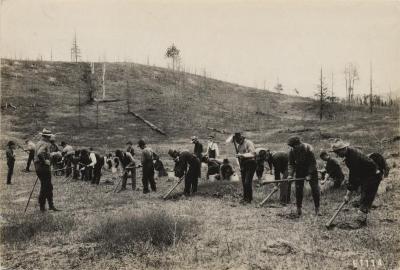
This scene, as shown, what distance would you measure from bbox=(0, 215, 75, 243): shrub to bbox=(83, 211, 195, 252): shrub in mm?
791

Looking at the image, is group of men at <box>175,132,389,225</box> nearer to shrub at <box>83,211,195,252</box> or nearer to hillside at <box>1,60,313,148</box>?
shrub at <box>83,211,195,252</box>

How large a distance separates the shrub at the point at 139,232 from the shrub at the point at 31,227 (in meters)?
0.79

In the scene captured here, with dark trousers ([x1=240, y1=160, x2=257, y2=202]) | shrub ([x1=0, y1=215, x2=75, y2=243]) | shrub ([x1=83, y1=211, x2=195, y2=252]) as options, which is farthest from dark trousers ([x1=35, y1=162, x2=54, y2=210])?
dark trousers ([x1=240, y1=160, x2=257, y2=202])

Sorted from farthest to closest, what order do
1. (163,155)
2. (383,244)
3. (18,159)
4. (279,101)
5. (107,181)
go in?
(279,101) → (163,155) → (18,159) → (107,181) → (383,244)

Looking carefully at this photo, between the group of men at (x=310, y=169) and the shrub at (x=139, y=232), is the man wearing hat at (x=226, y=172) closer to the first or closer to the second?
the group of men at (x=310, y=169)

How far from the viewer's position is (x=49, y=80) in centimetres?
7181

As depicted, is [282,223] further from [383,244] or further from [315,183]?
[383,244]

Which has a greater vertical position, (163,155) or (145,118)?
(145,118)

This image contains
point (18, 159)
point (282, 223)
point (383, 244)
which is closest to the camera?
point (383, 244)

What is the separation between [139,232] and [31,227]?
8.15 feet

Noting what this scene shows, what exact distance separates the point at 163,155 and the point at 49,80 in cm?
4477

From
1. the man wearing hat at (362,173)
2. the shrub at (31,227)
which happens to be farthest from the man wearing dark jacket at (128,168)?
the man wearing hat at (362,173)

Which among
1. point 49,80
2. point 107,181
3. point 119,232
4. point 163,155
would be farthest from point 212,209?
point 49,80

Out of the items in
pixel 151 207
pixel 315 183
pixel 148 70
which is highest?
pixel 148 70
